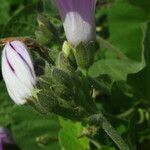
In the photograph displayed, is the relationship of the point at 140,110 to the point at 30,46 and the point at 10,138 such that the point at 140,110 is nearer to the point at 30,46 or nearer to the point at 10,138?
the point at 10,138

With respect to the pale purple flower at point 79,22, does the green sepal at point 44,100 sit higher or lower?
Answer: lower

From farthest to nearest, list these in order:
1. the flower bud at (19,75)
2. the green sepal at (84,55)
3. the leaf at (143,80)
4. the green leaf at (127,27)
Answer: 1. the green leaf at (127,27)
2. the leaf at (143,80)
3. the green sepal at (84,55)
4. the flower bud at (19,75)

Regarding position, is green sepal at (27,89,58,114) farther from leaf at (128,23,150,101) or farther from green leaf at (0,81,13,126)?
green leaf at (0,81,13,126)

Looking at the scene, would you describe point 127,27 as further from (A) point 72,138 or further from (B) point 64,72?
(B) point 64,72

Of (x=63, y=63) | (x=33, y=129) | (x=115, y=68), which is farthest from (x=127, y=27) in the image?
(x=63, y=63)

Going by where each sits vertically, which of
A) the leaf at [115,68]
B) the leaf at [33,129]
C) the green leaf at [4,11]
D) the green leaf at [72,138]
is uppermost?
the green leaf at [4,11]

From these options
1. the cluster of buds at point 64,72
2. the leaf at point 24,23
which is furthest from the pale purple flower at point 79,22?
the leaf at point 24,23

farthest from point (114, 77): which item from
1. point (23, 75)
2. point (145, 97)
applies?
point (23, 75)

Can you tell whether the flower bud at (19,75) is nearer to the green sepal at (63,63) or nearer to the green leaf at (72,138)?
the green sepal at (63,63)
